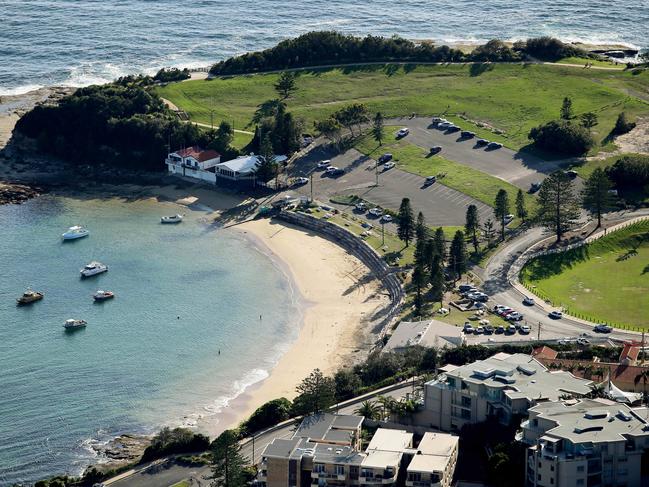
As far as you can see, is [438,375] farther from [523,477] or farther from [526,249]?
[526,249]

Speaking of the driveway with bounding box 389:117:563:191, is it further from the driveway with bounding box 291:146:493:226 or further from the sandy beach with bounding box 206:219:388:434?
the sandy beach with bounding box 206:219:388:434

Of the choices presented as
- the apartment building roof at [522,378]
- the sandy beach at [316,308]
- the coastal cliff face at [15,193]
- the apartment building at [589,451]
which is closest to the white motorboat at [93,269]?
Answer: the sandy beach at [316,308]

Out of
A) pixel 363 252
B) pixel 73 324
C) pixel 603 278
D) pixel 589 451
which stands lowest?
pixel 73 324

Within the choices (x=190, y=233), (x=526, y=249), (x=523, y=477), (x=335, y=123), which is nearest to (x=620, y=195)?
(x=526, y=249)

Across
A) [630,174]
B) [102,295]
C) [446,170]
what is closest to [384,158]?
[446,170]

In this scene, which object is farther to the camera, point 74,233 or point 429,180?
point 429,180

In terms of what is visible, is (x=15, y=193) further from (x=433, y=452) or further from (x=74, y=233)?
(x=433, y=452)
